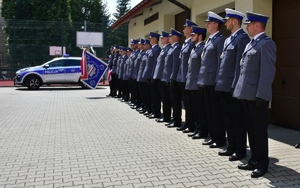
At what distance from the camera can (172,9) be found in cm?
1299

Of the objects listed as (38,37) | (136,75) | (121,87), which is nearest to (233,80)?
(136,75)

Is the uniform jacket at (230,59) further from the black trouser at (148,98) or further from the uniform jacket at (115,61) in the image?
the uniform jacket at (115,61)

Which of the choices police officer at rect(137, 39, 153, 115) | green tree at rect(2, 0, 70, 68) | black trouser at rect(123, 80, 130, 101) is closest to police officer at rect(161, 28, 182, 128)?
police officer at rect(137, 39, 153, 115)

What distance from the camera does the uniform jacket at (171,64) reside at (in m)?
7.88

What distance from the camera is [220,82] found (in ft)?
18.1

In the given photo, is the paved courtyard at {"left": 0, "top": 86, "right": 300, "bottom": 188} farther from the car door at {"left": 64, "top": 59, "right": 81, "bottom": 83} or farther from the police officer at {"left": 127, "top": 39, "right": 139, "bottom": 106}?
the car door at {"left": 64, "top": 59, "right": 81, "bottom": 83}

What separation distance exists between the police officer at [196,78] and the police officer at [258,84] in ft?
6.58

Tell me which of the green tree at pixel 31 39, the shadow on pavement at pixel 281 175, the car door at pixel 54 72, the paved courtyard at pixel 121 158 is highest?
the green tree at pixel 31 39

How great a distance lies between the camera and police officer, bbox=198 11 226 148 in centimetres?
614

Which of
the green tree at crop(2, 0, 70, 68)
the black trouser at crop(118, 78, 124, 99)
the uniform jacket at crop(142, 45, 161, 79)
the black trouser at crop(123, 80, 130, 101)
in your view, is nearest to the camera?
the uniform jacket at crop(142, 45, 161, 79)

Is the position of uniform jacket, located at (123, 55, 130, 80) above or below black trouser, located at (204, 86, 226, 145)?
above

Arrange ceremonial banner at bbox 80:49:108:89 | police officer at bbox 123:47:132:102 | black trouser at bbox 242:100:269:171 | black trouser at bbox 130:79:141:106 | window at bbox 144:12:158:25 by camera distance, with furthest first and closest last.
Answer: ceremonial banner at bbox 80:49:108:89 < window at bbox 144:12:158:25 < police officer at bbox 123:47:132:102 < black trouser at bbox 130:79:141:106 < black trouser at bbox 242:100:269:171

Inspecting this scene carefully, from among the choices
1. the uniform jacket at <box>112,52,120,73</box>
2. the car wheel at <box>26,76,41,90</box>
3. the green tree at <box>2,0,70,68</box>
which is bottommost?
the car wheel at <box>26,76,41,90</box>

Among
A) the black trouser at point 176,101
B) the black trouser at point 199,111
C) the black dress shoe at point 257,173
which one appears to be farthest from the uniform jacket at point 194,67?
the black dress shoe at point 257,173
